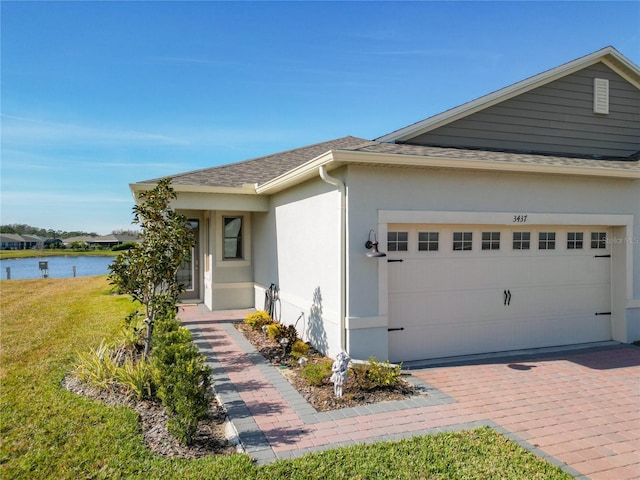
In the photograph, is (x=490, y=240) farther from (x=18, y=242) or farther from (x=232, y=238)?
(x=18, y=242)

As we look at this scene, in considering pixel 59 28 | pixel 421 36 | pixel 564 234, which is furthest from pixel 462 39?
pixel 59 28

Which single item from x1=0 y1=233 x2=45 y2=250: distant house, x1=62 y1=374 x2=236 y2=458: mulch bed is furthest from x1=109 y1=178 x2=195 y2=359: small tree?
x1=0 y1=233 x2=45 y2=250: distant house

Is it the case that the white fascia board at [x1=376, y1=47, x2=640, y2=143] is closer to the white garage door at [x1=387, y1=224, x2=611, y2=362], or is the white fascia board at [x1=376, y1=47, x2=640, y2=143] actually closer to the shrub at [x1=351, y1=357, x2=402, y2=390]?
the white garage door at [x1=387, y1=224, x2=611, y2=362]

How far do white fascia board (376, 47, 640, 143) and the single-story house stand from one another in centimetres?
3

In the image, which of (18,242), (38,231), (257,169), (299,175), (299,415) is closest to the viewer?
(299,415)

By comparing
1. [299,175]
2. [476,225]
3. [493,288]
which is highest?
[299,175]

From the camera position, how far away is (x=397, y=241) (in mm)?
6902

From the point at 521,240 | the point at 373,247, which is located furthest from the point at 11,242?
the point at 521,240

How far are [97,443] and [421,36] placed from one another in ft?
37.5

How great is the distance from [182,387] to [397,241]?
421 centimetres

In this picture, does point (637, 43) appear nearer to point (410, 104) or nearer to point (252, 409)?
point (410, 104)

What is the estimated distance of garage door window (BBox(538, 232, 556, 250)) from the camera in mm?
7902

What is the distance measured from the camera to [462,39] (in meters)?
10.6

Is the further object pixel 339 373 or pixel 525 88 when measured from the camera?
pixel 525 88
